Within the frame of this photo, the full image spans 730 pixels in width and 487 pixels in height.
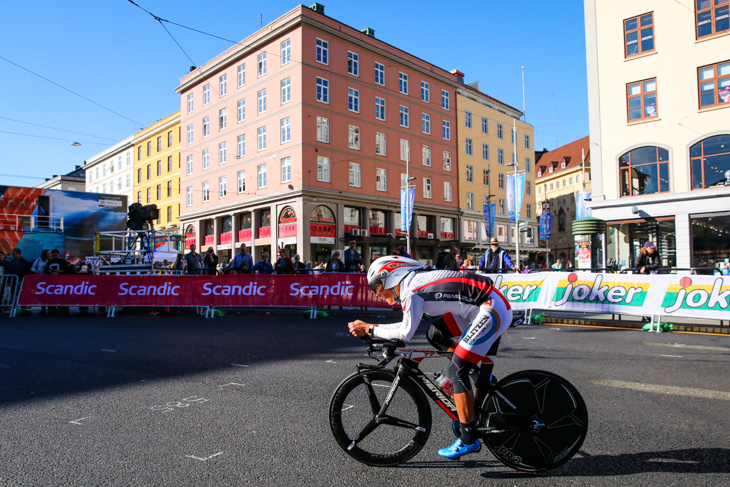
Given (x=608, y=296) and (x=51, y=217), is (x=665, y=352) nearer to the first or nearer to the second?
(x=608, y=296)

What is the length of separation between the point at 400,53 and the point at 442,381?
44.0 metres

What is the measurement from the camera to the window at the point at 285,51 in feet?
121

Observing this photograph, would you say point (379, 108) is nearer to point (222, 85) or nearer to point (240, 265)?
point (222, 85)

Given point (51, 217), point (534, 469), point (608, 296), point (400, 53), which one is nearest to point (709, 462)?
point (534, 469)

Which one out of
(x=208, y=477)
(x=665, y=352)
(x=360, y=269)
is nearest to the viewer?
(x=208, y=477)

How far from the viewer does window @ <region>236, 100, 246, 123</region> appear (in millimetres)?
41219

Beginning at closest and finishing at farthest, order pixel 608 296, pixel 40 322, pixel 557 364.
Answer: pixel 557 364
pixel 608 296
pixel 40 322

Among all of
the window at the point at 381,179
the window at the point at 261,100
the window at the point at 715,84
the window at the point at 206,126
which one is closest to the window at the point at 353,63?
the window at the point at 261,100

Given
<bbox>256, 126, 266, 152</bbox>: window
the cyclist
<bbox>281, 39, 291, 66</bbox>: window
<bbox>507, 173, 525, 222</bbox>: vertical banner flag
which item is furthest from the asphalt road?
<bbox>281, 39, 291, 66</bbox>: window

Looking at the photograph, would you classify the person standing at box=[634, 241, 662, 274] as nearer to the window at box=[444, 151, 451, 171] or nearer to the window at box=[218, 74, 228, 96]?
the window at box=[444, 151, 451, 171]

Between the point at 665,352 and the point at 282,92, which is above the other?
the point at 282,92

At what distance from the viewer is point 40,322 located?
527 inches

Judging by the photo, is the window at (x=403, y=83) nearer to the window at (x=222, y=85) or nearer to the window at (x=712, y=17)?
the window at (x=222, y=85)

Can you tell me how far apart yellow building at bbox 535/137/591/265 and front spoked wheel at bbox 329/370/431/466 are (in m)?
87.3
